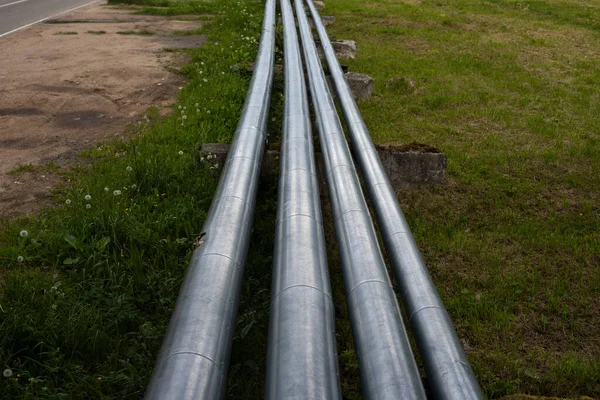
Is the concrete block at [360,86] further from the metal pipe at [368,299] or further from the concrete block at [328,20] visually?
the concrete block at [328,20]

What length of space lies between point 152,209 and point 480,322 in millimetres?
2358

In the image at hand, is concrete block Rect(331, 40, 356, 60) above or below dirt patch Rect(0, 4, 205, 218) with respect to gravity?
above

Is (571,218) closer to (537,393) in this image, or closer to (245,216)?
(537,393)

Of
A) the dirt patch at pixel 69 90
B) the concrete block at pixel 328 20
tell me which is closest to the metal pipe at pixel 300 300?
the dirt patch at pixel 69 90

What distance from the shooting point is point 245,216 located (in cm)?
338

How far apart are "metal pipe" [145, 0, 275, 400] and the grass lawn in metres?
0.43

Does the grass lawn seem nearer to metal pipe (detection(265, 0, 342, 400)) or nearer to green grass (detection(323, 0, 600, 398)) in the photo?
green grass (detection(323, 0, 600, 398))

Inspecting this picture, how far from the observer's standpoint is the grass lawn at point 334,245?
302 cm

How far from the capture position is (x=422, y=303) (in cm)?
267

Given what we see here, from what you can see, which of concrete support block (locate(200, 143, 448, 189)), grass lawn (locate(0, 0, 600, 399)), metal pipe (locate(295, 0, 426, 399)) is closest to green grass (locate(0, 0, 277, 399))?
grass lawn (locate(0, 0, 600, 399))

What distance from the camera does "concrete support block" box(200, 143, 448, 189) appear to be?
505cm

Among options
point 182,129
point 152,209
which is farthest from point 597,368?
point 182,129

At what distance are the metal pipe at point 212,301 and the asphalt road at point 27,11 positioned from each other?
9712 millimetres

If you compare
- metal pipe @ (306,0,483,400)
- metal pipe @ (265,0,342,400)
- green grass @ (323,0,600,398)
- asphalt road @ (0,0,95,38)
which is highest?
asphalt road @ (0,0,95,38)
